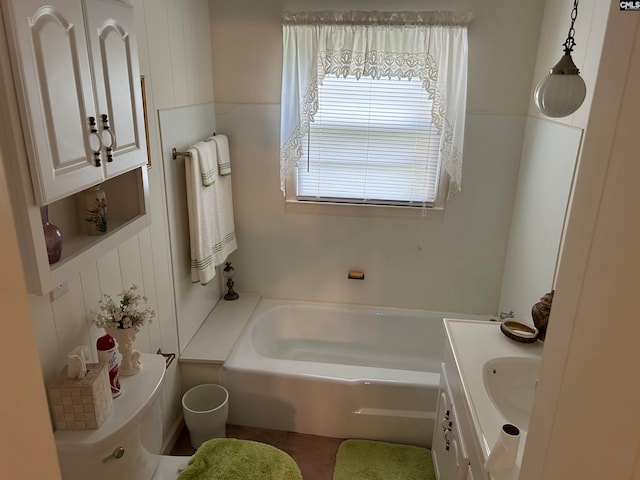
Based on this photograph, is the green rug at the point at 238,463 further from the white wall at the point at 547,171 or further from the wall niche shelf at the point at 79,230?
the white wall at the point at 547,171

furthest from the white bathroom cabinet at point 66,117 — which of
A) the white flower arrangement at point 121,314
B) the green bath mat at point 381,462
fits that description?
the green bath mat at point 381,462

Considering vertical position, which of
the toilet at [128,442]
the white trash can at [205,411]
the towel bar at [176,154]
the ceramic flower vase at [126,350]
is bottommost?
the white trash can at [205,411]

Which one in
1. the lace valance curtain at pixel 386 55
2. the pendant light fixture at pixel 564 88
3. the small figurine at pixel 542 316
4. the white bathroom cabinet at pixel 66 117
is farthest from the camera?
the lace valance curtain at pixel 386 55

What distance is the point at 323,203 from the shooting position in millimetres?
3014

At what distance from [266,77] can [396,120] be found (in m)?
0.83

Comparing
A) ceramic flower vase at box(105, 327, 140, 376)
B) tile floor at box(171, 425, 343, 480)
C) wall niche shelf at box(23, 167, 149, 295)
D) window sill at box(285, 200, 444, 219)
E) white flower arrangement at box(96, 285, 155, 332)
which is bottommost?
tile floor at box(171, 425, 343, 480)

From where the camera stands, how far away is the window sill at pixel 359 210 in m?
2.96

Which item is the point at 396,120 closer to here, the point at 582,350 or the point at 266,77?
the point at 266,77

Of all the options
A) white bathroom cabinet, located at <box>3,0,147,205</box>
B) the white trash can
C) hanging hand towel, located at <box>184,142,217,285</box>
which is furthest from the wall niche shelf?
the white trash can

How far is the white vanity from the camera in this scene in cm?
148

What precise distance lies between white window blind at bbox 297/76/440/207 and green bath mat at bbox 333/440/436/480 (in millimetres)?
1426

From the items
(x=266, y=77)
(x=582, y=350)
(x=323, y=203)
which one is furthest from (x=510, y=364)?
(x=266, y=77)

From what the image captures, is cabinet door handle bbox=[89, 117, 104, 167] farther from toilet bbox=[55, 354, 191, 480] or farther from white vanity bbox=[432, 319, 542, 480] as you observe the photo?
white vanity bbox=[432, 319, 542, 480]

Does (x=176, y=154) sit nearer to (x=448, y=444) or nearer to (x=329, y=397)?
(x=329, y=397)
